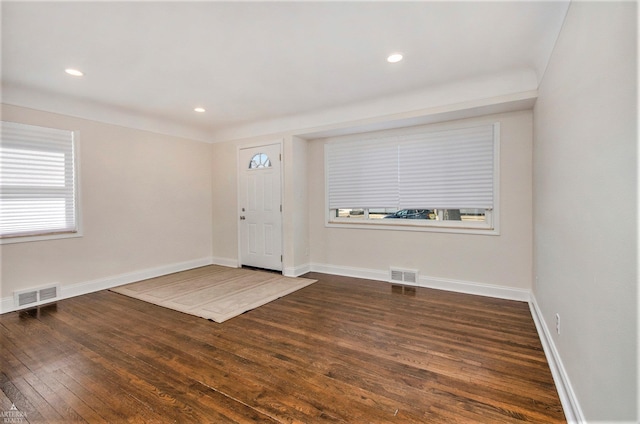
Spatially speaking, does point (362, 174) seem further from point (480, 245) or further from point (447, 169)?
point (480, 245)

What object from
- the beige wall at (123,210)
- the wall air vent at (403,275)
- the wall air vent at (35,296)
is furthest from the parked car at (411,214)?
the wall air vent at (35,296)

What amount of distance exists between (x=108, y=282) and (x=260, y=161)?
283 cm

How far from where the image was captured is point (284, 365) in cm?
217

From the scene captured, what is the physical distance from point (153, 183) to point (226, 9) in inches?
136

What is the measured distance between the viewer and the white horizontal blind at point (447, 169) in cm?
363

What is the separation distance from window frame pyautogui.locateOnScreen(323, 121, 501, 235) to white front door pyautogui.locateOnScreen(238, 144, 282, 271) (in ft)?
2.78

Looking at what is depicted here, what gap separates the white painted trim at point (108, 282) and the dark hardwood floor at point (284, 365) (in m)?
0.17

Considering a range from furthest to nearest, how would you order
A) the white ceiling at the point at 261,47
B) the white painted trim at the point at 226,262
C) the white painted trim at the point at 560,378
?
the white painted trim at the point at 226,262, the white ceiling at the point at 261,47, the white painted trim at the point at 560,378

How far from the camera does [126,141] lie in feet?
14.3

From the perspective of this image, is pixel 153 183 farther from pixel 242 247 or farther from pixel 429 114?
pixel 429 114

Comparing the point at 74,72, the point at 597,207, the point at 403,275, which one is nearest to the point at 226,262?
the point at 403,275

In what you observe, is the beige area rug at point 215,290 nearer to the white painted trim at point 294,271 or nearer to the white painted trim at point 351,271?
the white painted trim at point 294,271

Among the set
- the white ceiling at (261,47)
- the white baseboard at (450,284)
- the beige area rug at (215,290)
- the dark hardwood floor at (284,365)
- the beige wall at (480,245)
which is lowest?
the dark hardwood floor at (284,365)

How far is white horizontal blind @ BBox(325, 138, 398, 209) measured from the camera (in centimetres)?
430
